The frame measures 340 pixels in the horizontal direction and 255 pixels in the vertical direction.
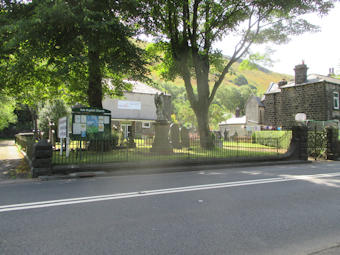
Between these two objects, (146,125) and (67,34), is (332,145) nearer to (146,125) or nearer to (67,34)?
(67,34)

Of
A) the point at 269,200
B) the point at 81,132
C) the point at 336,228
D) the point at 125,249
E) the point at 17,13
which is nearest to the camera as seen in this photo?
the point at 125,249

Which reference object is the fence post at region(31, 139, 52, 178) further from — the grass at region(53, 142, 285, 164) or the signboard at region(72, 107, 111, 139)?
the signboard at region(72, 107, 111, 139)

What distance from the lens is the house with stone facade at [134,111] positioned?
37.0 metres

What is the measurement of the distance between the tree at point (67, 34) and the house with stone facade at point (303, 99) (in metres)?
24.9

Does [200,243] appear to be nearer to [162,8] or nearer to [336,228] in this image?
[336,228]

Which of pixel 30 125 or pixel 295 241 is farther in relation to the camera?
pixel 30 125

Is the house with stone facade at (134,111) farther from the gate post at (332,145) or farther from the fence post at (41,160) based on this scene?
the fence post at (41,160)

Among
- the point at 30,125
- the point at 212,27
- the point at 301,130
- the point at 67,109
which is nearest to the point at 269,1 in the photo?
the point at 212,27

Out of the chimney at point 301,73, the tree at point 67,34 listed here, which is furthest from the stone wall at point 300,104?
the tree at point 67,34

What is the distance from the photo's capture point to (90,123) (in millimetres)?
13516

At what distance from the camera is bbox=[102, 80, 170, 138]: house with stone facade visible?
3697 centimetres

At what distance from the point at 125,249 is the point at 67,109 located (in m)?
41.2

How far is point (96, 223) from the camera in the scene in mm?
4031

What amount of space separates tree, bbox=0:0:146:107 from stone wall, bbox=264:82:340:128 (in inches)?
977
